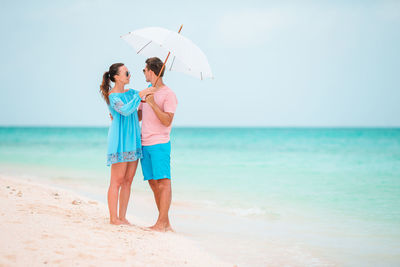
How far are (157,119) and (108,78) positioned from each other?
2.10ft

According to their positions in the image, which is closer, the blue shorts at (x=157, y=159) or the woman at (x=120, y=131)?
the woman at (x=120, y=131)

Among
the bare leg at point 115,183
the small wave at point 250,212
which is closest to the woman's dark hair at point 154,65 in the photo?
the bare leg at point 115,183

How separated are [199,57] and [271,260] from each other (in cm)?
214

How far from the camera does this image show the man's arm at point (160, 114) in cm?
367

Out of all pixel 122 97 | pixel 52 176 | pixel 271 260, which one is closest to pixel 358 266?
pixel 271 260

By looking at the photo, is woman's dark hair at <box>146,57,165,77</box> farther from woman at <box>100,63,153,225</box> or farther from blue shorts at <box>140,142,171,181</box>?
blue shorts at <box>140,142,171,181</box>

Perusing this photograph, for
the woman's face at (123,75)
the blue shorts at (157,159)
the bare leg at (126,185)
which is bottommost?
the bare leg at (126,185)

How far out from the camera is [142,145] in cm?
393

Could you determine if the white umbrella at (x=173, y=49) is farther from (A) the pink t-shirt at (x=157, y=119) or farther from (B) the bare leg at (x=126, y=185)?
(B) the bare leg at (x=126, y=185)

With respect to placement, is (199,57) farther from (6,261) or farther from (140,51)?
(6,261)

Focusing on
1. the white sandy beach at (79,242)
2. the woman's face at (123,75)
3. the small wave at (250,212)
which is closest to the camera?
the white sandy beach at (79,242)

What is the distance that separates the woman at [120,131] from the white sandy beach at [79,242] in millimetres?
462

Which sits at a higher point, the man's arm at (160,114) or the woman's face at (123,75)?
the woman's face at (123,75)

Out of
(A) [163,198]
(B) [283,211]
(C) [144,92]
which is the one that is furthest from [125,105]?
(B) [283,211]
